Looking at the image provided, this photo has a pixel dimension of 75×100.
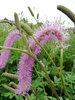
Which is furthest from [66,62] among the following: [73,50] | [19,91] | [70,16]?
[70,16]

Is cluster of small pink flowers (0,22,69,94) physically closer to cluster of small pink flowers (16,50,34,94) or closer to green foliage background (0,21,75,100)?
cluster of small pink flowers (16,50,34,94)

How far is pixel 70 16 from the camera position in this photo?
0.81m

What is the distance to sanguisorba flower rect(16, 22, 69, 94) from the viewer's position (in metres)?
0.94

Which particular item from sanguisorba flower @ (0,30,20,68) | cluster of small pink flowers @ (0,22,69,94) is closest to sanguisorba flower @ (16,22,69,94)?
cluster of small pink flowers @ (0,22,69,94)

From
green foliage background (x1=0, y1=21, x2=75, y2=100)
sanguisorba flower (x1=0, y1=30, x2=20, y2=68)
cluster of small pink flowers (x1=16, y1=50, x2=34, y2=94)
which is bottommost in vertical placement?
green foliage background (x1=0, y1=21, x2=75, y2=100)

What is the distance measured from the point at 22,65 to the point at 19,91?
0.24 m

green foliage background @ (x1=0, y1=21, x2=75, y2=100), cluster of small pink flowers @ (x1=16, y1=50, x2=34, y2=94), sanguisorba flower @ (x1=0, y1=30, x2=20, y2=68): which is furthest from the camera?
green foliage background @ (x1=0, y1=21, x2=75, y2=100)

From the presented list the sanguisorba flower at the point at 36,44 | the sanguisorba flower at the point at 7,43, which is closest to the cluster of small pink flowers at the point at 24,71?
the sanguisorba flower at the point at 36,44

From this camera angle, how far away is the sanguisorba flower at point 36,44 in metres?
0.94

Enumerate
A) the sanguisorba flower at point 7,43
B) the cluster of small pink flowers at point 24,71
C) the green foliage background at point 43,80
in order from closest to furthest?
1. the cluster of small pink flowers at point 24,71
2. the sanguisorba flower at point 7,43
3. the green foliage background at point 43,80

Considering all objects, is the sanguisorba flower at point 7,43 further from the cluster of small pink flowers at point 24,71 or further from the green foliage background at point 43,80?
the green foliage background at point 43,80

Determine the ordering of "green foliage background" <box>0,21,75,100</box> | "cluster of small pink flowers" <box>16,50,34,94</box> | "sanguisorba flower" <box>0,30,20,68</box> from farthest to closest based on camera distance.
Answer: "green foliage background" <box>0,21,75,100</box>, "sanguisorba flower" <box>0,30,20,68</box>, "cluster of small pink flowers" <box>16,50,34,94</box>

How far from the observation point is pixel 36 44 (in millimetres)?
977

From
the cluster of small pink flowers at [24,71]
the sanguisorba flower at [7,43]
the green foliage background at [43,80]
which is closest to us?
the cluster of small pink flowers at [24,71]
